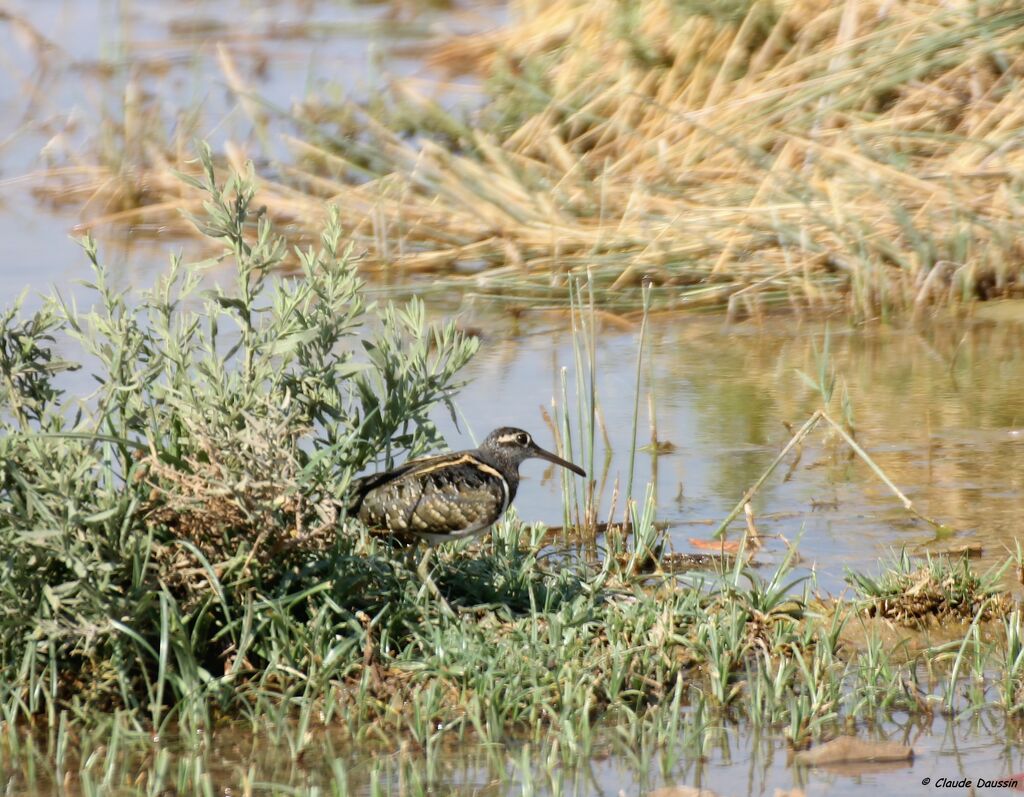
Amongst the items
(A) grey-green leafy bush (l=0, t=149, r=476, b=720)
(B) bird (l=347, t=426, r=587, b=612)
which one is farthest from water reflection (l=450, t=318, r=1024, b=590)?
(A) grey-green leafy bush (l=0, t=149, r=476, b=720)

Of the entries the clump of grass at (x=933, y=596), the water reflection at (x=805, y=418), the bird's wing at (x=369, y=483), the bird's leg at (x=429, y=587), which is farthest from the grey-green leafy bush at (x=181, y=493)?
the water reflection at (x=805, y=418)

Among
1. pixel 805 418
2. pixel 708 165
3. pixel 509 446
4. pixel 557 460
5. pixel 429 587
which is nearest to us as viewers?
pixel 429 587

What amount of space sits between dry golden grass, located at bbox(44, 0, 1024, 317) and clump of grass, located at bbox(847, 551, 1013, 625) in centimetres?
315

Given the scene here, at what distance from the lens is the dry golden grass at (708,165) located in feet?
25.9

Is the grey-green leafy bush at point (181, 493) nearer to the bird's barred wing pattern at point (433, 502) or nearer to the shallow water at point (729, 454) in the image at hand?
the bird's barred wing pattern at point (433, 502)

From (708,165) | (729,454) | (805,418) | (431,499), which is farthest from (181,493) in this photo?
(708,165)

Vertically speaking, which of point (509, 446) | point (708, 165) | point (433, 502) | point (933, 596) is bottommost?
point (933, 596)

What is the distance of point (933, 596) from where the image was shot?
4.62m

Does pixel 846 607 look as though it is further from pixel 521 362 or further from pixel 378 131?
pixel 378 131

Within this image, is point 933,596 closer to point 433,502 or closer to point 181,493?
point 433,502

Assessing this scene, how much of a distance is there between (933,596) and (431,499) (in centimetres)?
139

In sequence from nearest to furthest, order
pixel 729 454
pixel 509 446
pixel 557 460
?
pixel 509 446
pixel 557 460
pixel 729 454

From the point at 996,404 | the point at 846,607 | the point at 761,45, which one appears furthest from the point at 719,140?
the point at 846,607

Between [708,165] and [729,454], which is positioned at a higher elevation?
[708,165]
